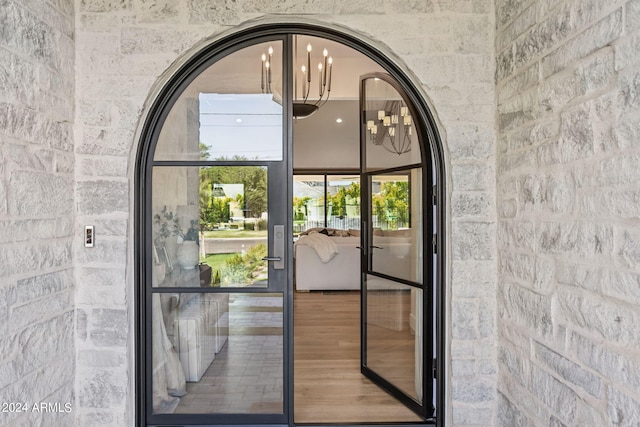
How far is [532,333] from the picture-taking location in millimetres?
1966

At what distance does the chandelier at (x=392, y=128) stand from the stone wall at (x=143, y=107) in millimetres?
641

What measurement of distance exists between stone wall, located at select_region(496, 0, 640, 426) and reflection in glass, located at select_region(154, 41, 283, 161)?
124 cm

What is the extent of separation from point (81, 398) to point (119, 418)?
227 millimetres

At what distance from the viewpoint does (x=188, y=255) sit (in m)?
2.49

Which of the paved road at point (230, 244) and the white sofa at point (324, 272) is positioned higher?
the paved road at point (230, 244)

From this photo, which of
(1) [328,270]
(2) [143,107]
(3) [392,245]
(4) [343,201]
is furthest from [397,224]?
(4) [343,201]

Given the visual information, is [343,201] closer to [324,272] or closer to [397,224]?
[324,272]

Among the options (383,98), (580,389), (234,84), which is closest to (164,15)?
(234,84)

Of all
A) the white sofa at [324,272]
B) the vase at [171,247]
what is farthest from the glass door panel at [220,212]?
the white sofa at [324,272]

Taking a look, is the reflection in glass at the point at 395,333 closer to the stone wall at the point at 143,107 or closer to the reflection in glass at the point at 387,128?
Answer: the stone wall at the point at 143,107

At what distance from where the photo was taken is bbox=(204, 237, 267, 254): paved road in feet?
8.15

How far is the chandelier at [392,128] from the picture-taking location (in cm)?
297

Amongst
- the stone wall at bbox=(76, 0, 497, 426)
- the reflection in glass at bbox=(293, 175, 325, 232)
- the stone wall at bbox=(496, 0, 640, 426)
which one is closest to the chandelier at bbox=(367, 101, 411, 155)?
the stone wall at bbox=(76, 0, 497, 426)

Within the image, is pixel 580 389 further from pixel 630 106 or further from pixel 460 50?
pixel 460 50
